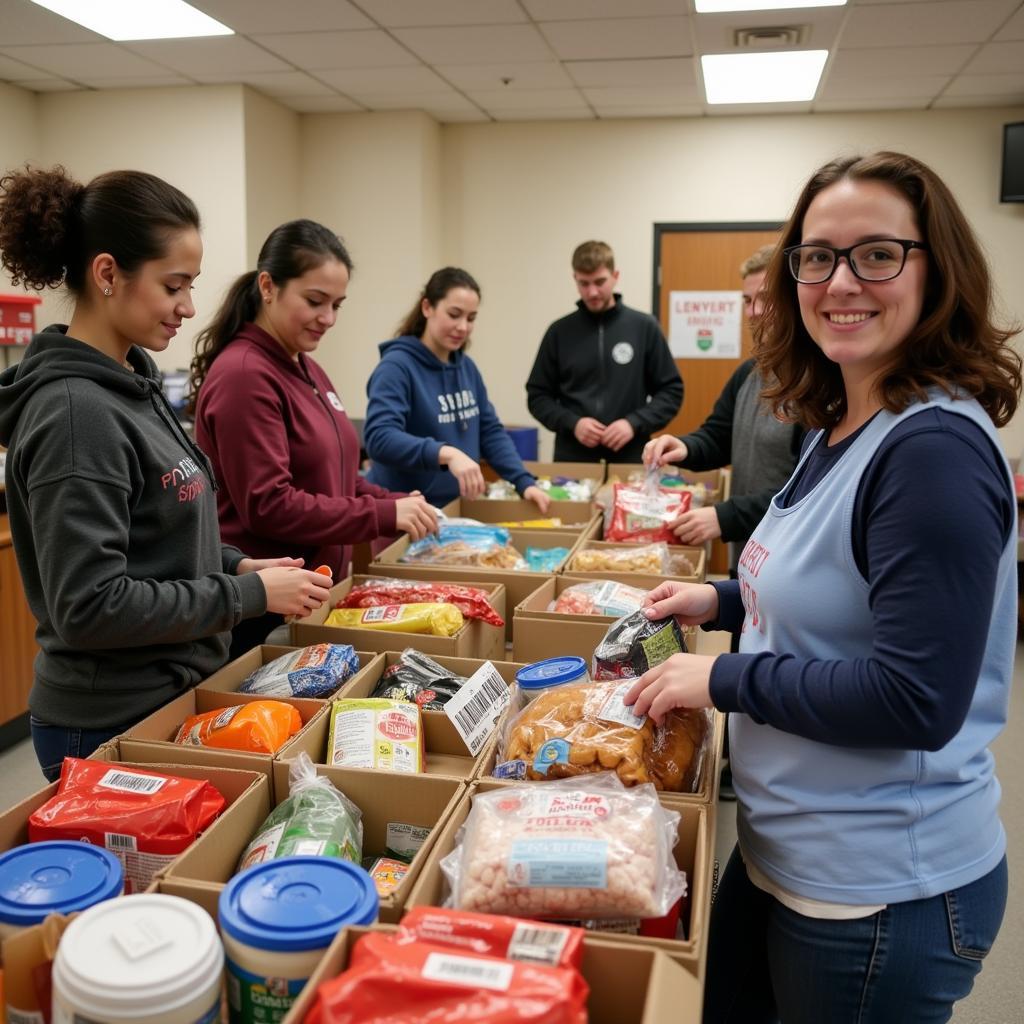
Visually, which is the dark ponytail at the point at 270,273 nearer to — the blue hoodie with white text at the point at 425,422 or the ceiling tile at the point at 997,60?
the blue hoodie with white text at the point at 425,422

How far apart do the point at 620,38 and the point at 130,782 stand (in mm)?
4234

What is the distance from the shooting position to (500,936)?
80 centimetres

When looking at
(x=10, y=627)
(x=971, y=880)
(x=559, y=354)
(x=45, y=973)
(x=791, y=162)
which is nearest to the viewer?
(x=45, y=973)

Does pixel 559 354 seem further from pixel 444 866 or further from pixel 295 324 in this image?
pixel 444 866

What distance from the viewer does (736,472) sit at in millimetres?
2693

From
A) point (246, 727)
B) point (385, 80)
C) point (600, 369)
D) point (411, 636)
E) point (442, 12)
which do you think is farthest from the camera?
point (385, 80)

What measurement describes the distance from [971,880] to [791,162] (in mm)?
5780

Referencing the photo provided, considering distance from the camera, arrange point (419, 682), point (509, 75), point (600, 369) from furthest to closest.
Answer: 1. point (509, 75)
2. point (600, 369)
3. point (419, 682)

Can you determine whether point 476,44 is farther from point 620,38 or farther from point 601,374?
point 601,374

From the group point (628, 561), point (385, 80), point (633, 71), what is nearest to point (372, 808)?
point (628, 561)

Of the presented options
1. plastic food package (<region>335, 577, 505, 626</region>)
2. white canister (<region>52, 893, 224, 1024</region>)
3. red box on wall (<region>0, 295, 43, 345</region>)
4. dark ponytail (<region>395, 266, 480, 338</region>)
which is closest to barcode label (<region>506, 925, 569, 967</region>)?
white canister (<region>52, 893, 224, 1024</region>)

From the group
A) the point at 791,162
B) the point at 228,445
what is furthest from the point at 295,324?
the point at 791,162

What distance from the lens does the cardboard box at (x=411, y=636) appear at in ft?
5.67

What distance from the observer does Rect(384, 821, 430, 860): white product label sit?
1.23 m
